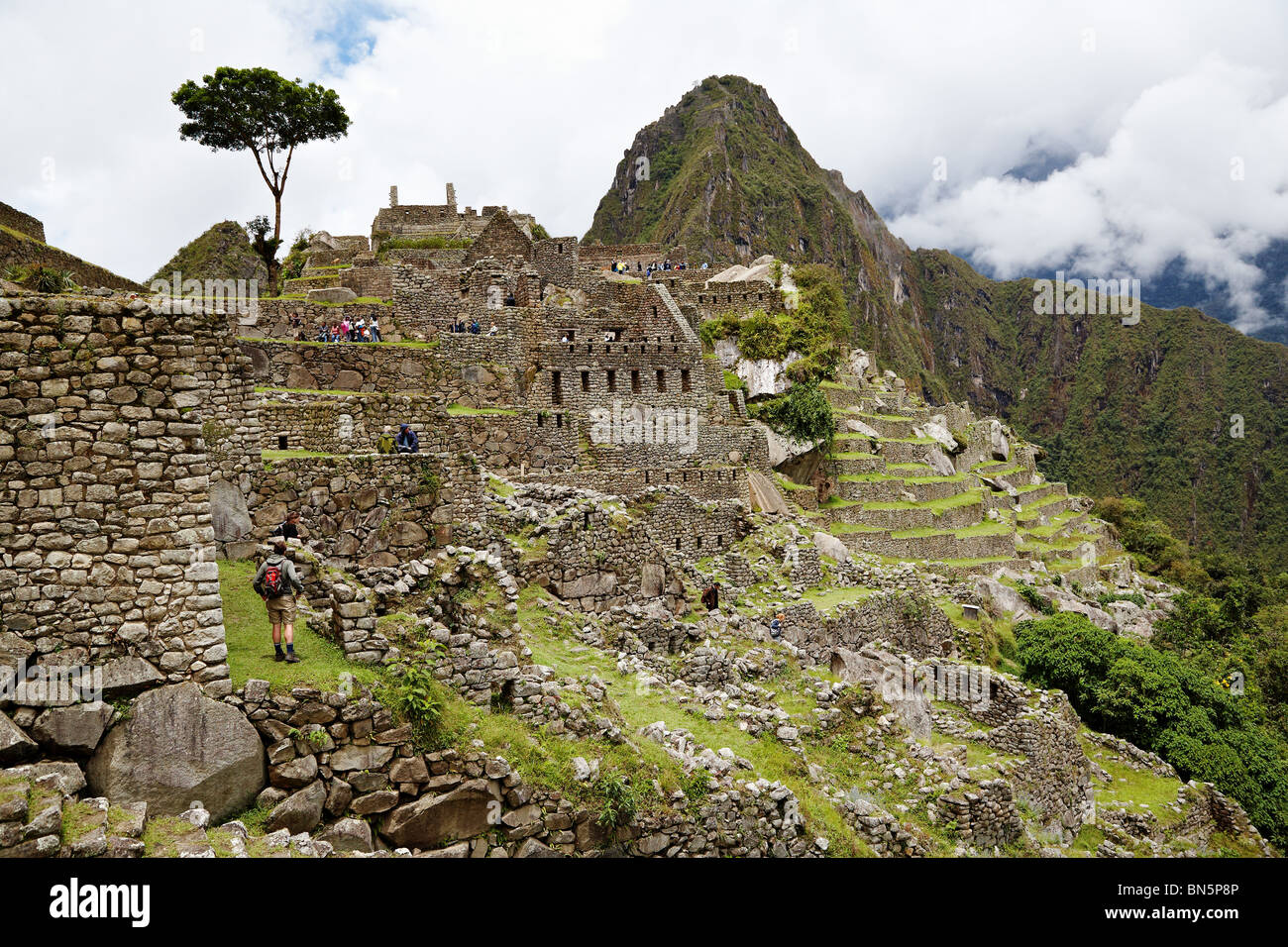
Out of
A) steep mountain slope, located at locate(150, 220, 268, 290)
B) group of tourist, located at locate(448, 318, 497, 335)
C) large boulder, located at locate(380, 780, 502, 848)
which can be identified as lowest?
large boulder, located at locate(380, 780, 502, 848)

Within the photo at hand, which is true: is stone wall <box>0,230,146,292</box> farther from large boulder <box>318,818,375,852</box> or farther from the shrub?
the shrub

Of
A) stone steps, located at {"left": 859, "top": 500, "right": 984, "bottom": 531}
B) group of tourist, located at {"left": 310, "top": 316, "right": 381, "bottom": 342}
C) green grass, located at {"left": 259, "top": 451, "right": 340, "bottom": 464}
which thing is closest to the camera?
green grass, located at {"left": 259, "top": 451, "right": 340, "bottom": 464}

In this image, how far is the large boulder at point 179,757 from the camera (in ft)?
16.1

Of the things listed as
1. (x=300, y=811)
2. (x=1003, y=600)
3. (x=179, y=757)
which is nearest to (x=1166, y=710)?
(x=1003, y=600)

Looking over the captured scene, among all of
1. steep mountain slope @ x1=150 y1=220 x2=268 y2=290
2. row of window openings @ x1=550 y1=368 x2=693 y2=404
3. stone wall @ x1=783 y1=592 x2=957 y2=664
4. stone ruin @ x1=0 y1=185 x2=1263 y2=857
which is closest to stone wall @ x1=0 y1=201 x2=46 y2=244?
stone ruin @ x1=0 y1=185 x2=1263 y2=857

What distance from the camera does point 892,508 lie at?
33.3 metres

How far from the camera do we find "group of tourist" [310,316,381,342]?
67.2 ft

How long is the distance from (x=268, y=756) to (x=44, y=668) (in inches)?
63.7

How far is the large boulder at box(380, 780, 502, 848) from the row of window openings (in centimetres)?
1589

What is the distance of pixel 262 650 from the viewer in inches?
254

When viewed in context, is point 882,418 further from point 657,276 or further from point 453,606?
point 453,606

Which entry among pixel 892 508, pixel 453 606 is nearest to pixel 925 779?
pixel 453 606

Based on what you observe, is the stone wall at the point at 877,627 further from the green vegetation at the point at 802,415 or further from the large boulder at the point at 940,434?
the large boulder at the point at 940,434
